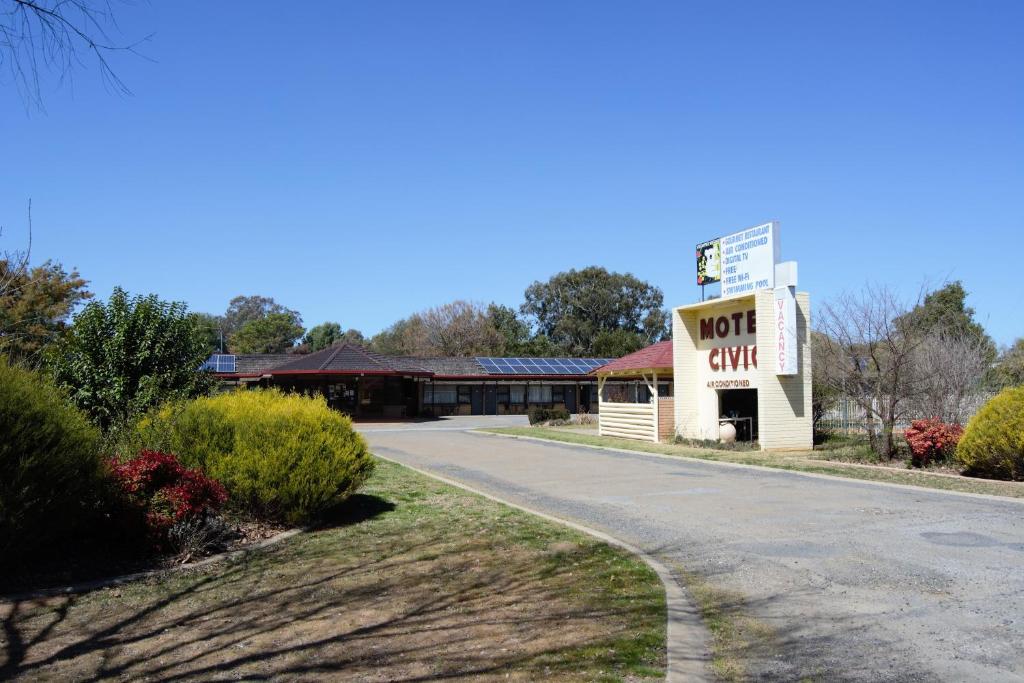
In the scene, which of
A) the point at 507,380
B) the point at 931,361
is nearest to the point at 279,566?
the point at 931,361

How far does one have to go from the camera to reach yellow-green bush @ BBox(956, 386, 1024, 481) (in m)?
13.9

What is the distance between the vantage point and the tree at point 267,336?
93.2 meters

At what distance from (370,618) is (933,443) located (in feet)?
47.6

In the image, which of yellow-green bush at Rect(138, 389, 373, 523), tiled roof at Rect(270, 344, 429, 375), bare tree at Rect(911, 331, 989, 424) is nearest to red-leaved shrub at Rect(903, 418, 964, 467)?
bare tree at Rect(911, 331, 989, 424)

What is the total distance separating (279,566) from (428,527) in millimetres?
2356

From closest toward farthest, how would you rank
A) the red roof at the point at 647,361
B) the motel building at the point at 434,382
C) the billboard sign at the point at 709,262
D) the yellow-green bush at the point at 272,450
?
the yellow-green bush at the point at 272,450, the billboard sign at the point at 709,262, the red roof at the point at 647,361, the motel building at the point at 434,382

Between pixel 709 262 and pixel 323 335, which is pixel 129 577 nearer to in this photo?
pixel 709 262

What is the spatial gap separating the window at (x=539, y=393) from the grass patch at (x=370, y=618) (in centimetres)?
4417

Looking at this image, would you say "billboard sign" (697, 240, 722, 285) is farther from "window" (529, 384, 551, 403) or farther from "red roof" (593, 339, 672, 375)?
"window" (529, 384, 551, 403)

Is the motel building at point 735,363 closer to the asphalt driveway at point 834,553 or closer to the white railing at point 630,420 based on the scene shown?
the white railing at point 630,420

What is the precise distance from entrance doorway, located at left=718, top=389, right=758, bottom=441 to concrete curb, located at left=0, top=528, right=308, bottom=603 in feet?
58.2

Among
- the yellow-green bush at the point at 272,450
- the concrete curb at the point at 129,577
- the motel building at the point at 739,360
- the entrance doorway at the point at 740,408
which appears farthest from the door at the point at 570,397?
the concrete curb at the point at 129,577

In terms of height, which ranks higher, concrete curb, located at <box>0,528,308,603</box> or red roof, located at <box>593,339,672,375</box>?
red roof, located at <box>593,339,672,375</box>

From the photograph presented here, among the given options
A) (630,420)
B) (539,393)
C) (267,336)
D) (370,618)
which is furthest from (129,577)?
(267,336)
